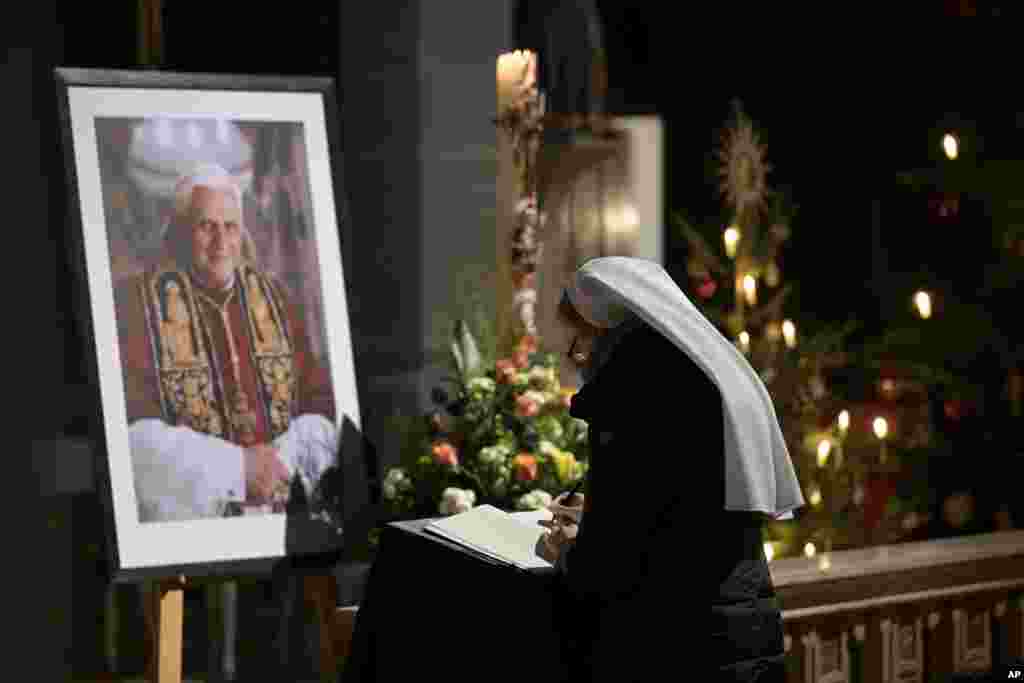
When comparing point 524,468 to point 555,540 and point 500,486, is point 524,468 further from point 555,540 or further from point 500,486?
point 555,540

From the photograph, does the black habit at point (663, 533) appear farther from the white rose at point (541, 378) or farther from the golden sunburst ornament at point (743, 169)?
the golden sunburst ornament at point (743, 169)

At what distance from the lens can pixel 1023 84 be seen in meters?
8.39

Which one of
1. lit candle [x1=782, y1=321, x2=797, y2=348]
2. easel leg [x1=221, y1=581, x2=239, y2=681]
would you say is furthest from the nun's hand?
lit candle [x1=782, y1=321, x2=797, y2=348]

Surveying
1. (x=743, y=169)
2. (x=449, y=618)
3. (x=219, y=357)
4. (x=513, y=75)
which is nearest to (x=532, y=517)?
(x=449, y=618)

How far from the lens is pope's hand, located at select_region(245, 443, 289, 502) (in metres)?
4.88

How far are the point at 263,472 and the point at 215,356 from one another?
0.98 ft

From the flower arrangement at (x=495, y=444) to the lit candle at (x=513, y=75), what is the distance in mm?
610

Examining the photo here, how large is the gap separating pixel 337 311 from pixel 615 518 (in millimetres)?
1742

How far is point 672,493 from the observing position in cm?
345

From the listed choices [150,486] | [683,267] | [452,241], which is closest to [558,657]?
[150,486]

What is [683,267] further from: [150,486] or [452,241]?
[150,486]

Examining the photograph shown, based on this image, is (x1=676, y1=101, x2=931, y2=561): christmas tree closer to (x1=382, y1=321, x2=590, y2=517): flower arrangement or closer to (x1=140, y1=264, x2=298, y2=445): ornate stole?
(x1=382, y1=321, x2=590, y2=517): flower arrangement

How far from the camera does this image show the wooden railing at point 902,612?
457cm

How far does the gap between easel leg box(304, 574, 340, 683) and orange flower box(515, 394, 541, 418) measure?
62 cm
